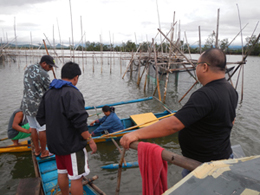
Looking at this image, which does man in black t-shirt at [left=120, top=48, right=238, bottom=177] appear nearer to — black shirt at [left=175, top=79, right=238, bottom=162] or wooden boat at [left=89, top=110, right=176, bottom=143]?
black shirt at [left=175, top=79, right=238, bottom=162]

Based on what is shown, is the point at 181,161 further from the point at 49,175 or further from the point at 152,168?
the point at 49,175

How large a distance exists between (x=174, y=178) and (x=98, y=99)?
303 inches

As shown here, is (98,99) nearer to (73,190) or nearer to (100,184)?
(100,184)

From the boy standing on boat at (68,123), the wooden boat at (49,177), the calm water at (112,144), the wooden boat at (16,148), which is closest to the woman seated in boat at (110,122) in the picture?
the calm water at (112,144)

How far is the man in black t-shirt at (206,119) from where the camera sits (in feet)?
4.46

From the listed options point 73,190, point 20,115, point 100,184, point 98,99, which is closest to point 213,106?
point 73,190

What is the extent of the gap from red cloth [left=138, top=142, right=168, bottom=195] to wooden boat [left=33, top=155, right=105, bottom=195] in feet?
5.89

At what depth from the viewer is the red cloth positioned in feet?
4.87

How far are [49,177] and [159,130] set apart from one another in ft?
10.0

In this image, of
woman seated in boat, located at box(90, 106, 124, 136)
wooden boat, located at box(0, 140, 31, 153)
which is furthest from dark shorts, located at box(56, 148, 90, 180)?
wooden boat, located at box(0, 140, 31, 153)

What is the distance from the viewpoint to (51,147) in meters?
2.39

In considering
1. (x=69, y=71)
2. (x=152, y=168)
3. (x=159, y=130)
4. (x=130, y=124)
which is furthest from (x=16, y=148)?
(x=159, y=130)

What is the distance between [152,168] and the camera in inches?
60.2

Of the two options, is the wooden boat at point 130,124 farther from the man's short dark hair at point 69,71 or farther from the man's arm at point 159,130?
the man's arm at point 159,130
